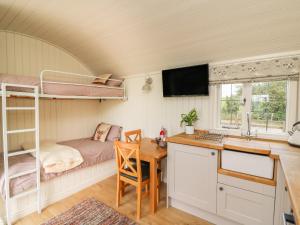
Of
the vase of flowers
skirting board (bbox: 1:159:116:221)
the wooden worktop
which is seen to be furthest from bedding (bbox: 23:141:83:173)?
the vase of flowers

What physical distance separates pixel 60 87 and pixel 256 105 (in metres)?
2.74

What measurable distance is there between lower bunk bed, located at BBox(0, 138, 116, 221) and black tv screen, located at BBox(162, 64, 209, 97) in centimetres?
160

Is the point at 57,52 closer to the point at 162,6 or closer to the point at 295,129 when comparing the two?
the point at 162,6

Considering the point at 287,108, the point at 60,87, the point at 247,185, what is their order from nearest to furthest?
the point at 247,185 < the point at 287,108 < the point at 60,87

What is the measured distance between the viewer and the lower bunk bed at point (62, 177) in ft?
6.78

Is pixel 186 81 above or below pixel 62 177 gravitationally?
above

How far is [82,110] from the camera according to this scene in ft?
12.7

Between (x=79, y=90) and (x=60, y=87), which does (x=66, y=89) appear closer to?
(x=60, y=87)

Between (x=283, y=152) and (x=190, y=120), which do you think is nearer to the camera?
(x=283, y=152)

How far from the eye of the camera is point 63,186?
2562mm

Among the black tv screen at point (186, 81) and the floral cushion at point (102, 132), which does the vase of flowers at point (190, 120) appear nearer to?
the black tv screen at point (186, 81)

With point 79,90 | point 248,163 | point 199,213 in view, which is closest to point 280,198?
point 248,163

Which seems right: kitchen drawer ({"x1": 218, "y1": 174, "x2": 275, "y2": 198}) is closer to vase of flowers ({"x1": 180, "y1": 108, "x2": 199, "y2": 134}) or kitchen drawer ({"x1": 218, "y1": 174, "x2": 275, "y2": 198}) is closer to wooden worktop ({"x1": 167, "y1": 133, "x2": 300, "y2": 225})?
wooden worktop ({"x1": 167, "y1": 133, "x2": 300, "y2": 225})

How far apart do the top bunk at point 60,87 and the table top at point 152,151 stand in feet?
3.99
